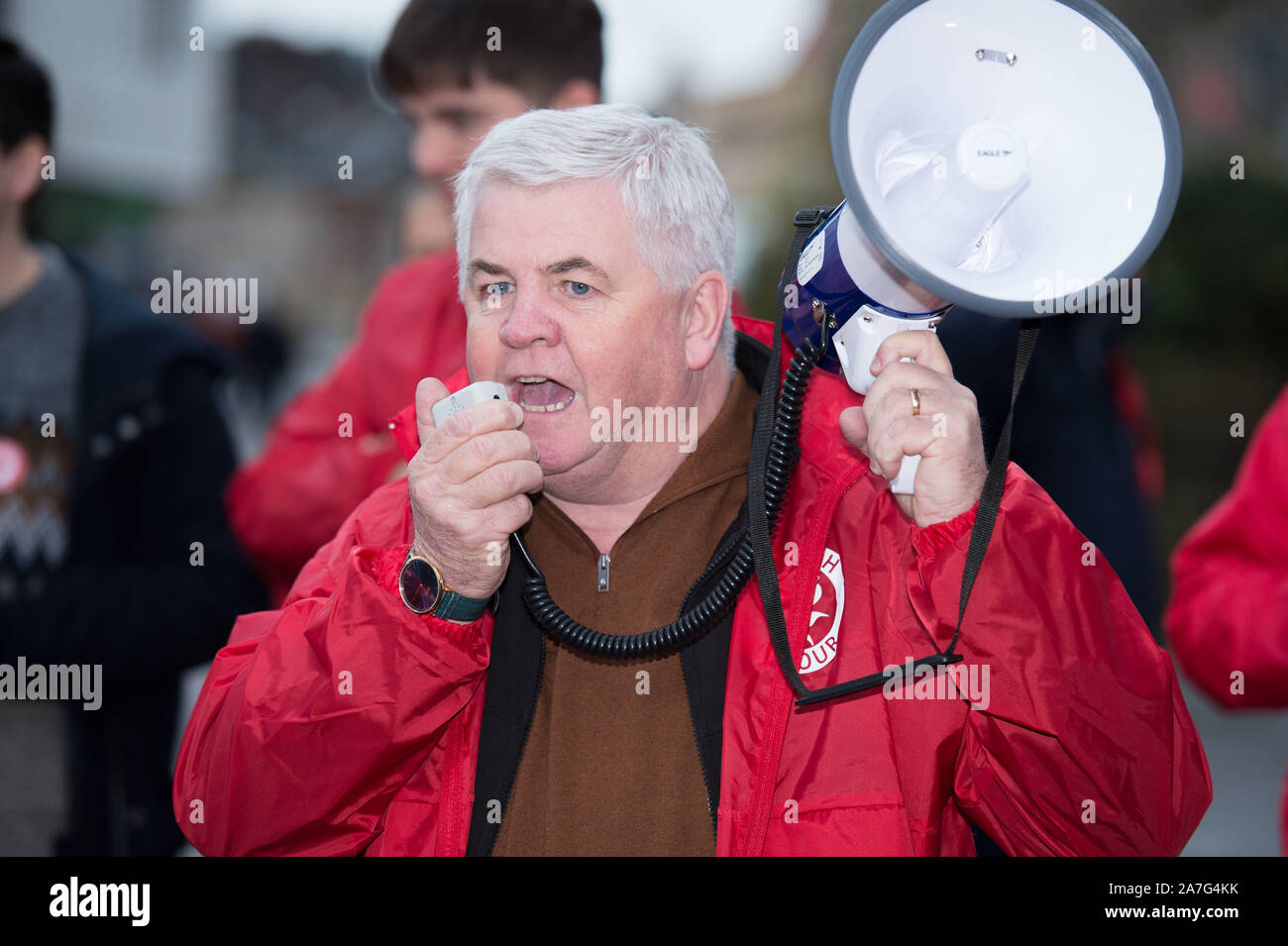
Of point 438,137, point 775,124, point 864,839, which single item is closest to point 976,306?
point 864,839

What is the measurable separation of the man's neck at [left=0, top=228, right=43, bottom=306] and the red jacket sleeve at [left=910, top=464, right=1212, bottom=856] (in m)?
2.26

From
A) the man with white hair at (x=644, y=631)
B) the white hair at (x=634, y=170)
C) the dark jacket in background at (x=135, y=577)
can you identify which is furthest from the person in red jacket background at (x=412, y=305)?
the man with white hair at (x=644, y=631)

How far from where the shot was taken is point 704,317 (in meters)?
2.29

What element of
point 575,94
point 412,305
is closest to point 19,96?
point 412,305

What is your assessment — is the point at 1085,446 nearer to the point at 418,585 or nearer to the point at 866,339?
the point at 866,339

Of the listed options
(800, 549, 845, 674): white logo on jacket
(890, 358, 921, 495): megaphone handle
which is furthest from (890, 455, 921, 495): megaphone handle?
(800, 549, 845, 674): white logo on jacket

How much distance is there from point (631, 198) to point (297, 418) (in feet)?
4.94

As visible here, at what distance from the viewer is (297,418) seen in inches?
130

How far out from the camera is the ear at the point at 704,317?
228 cm

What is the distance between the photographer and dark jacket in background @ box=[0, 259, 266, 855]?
9.23 ft

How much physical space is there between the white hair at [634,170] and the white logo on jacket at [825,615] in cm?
57

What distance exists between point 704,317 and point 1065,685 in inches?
35.4

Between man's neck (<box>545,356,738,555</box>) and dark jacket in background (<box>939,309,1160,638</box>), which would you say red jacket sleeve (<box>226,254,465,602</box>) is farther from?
dark jacket in background (<box>939,309,1160,638</box>)

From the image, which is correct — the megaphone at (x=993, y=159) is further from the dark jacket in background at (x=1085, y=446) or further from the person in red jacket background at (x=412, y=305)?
the dark jacket in background at (x=1085, y=446)
